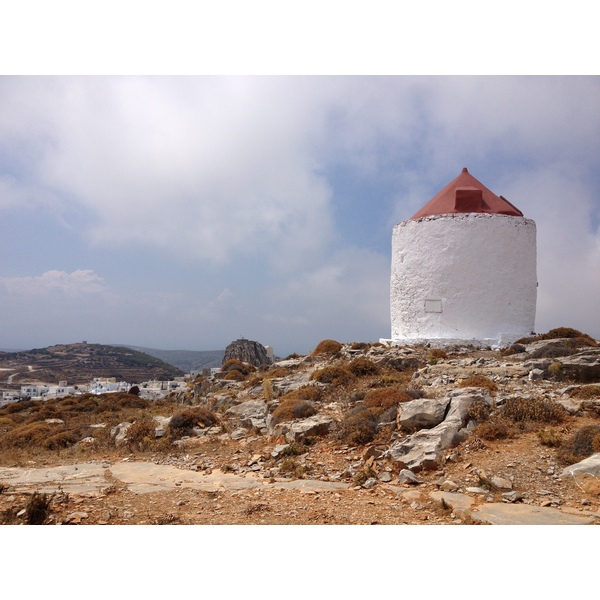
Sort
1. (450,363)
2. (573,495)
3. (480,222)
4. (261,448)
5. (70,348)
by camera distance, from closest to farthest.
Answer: (573,495), (261,448), (450,363), (480,222), (70,348)

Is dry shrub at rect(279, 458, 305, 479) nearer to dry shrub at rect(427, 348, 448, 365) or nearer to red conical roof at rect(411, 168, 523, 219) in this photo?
dry shrub at rect(427, 348, 448, 365)

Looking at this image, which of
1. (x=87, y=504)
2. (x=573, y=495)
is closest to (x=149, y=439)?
(x=87, y=504)

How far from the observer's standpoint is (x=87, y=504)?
6586 mm

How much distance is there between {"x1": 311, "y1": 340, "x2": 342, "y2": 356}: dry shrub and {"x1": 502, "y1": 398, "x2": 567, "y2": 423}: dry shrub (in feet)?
35.7

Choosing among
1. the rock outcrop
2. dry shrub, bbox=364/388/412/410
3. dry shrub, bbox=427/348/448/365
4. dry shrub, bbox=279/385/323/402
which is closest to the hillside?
the rock outcrop

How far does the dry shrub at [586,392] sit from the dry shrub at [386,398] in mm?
3130

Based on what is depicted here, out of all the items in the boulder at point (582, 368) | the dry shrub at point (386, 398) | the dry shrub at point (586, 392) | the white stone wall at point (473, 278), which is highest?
the white stone wall at point (473, 278)

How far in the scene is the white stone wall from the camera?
56.5ft

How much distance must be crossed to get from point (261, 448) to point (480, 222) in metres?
11.5

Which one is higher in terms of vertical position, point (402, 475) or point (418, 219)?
point (418, 219)

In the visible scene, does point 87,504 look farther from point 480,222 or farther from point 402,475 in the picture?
point 480,222

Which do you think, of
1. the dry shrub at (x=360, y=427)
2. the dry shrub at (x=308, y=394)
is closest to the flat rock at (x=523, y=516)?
the dry shrub at (x=360, y=427)

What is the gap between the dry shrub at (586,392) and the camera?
9570 mm

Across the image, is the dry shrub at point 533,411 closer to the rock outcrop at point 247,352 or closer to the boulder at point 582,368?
the boulder at point 582,368
